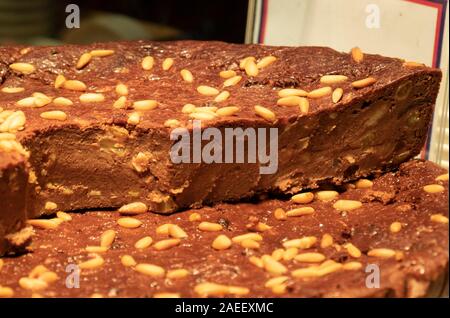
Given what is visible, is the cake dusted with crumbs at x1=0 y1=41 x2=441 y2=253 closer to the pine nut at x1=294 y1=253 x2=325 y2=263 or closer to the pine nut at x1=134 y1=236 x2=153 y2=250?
the pine nut at x1=134 y1=236 x2=153 y2=250

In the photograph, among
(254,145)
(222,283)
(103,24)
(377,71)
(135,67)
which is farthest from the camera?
(103,24)

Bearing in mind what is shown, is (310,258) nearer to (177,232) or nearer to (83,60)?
(177,232)

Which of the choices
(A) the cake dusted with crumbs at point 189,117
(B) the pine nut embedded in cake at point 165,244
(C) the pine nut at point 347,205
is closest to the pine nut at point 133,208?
(A) the cake dusted with crumbs at point 189,117

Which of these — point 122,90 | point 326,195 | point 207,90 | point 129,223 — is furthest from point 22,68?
point 326,195

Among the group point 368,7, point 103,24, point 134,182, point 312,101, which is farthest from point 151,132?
point 103,24

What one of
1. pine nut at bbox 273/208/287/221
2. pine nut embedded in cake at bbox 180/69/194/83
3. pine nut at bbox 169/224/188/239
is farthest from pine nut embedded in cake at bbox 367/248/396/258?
pine nut embedded in cake at bbox 180/69/194/83

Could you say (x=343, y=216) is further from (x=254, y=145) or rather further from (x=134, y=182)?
(x=134, y=182)
